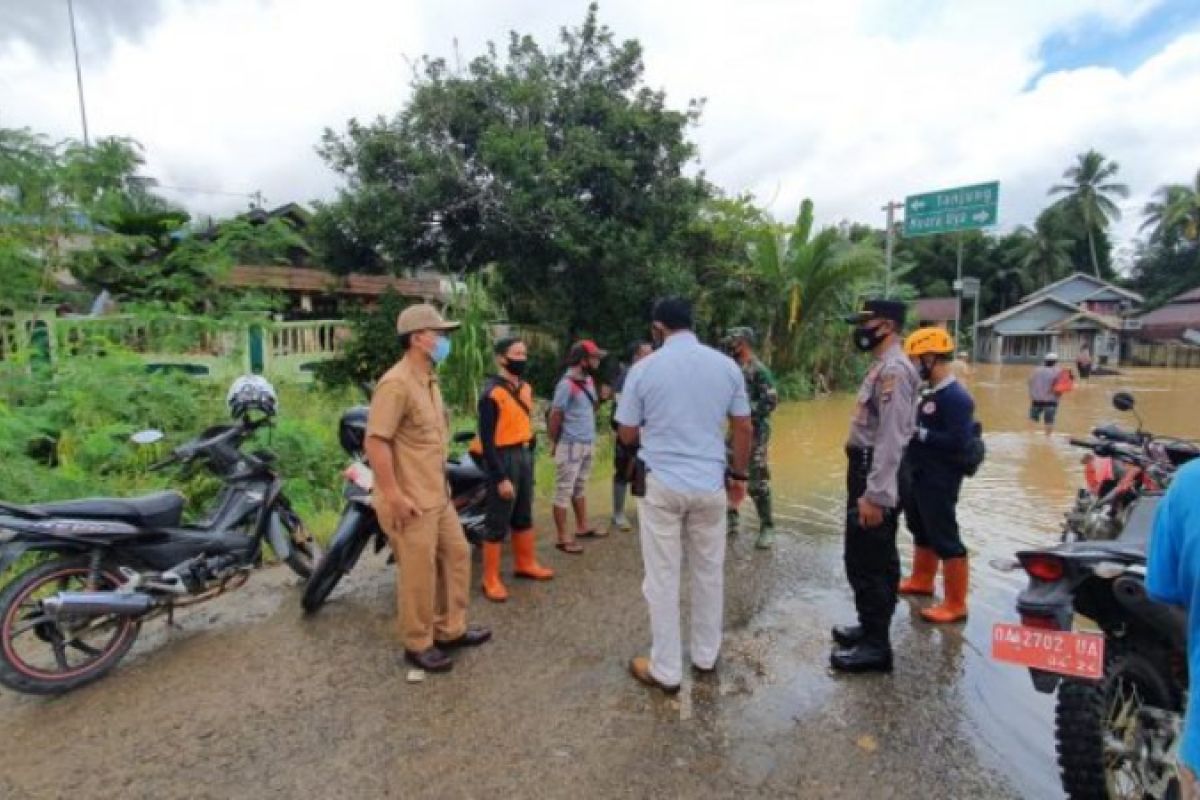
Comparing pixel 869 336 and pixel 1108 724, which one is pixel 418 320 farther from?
pixel 1108 724

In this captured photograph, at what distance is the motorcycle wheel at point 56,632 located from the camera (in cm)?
310

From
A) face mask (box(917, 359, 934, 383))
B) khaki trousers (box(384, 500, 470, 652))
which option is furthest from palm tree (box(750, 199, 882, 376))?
khaki trousers (box(384, 500, 470, 652))

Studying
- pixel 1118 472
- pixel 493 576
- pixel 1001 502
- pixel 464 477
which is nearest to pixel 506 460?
pixel 464 477

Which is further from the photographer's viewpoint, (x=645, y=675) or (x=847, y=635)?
(x=847, y=635)

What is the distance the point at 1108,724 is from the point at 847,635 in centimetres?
139

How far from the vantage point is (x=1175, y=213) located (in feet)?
139

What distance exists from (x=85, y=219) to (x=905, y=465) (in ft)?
29.5

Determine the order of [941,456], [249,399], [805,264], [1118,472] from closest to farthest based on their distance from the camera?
[941,456], [249,399], [1118,472], [805,264]

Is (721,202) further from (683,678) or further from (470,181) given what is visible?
(683,678)

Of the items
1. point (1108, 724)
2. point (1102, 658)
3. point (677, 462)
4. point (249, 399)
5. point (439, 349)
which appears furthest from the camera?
point (249, 399)

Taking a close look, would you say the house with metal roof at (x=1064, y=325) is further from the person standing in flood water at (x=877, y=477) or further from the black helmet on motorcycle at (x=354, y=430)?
the black helmet on motorcycle at (x=354, y=430)

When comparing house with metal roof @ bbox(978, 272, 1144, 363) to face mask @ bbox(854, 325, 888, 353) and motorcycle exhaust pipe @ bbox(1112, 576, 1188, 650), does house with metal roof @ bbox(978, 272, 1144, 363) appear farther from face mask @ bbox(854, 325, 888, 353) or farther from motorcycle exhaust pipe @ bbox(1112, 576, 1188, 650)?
motorcycle exhaust pipe @ bbox(1112, 576, 1188, 650)

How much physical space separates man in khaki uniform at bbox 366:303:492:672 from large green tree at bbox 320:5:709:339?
7.88 meters

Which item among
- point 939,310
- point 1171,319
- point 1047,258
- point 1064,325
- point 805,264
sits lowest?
point 1064,325
